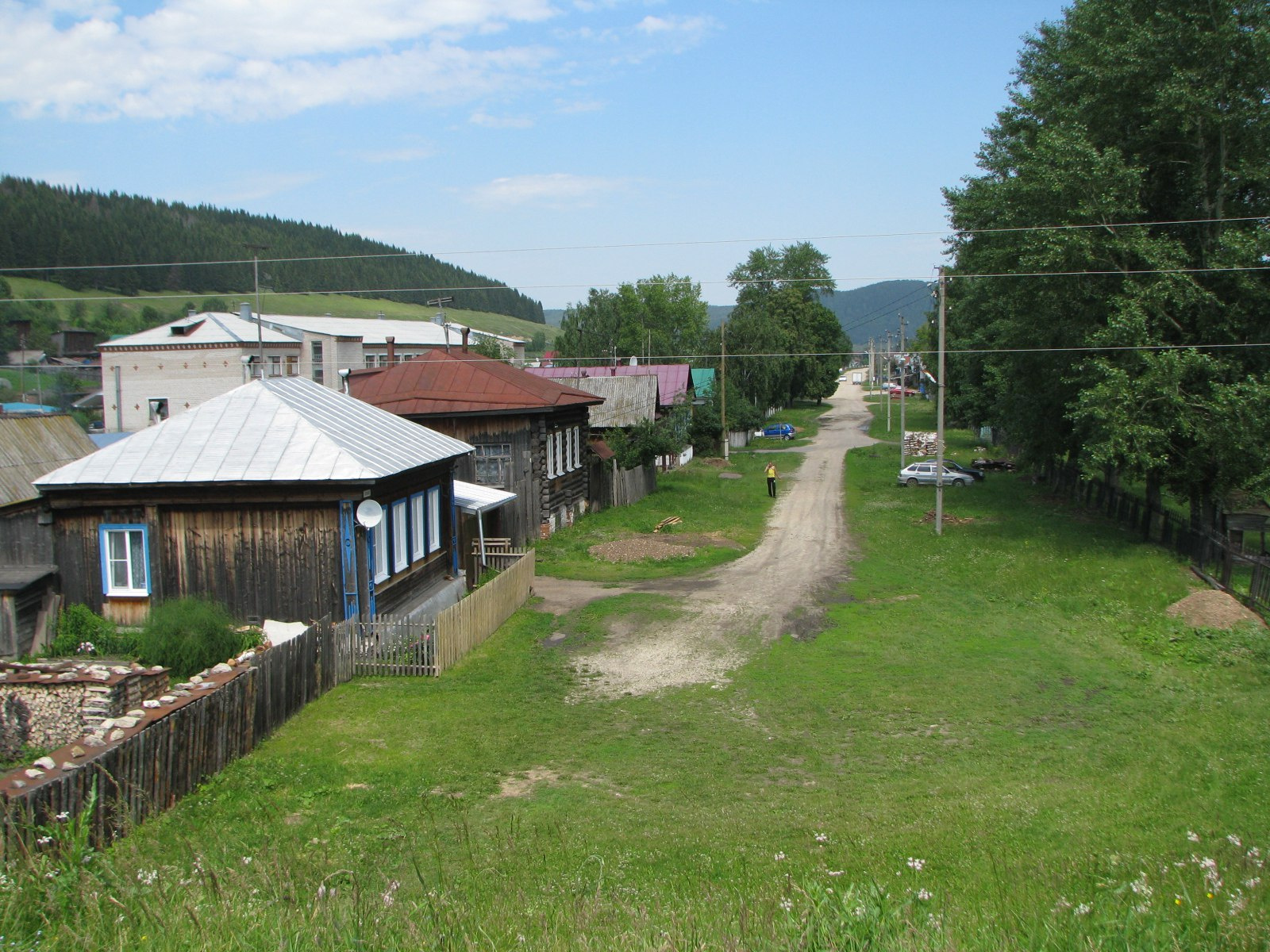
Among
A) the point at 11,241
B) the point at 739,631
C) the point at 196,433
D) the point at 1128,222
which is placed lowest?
the point at 739,631

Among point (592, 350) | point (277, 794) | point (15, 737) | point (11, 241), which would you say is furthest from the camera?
point (11, 241)

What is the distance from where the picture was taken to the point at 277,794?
11.2 m

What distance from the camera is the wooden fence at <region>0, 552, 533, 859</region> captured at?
889cm

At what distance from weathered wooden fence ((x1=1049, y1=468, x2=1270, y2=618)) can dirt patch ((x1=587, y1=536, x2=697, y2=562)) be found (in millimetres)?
12107

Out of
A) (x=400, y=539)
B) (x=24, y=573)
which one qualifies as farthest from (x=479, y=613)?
(x=24, y=573)

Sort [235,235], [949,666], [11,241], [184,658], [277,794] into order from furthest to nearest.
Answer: [235,235], [11,241], [949,666], [184,658], [277,794]

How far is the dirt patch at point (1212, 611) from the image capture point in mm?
19281

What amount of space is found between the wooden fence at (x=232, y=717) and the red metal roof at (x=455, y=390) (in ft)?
33.9

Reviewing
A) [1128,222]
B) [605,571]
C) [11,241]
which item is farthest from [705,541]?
[11,241]

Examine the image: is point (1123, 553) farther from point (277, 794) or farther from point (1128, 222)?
point (277, 794)

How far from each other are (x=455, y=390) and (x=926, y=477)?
2489cm

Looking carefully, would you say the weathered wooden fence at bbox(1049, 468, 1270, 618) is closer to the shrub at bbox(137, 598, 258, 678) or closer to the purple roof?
the shrub at bbox(137, 598, 258, 678)

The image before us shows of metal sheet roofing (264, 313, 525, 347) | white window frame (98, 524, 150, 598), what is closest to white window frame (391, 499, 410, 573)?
white window frame (98, 524, 150, 598)

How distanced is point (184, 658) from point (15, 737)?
2.81 m
